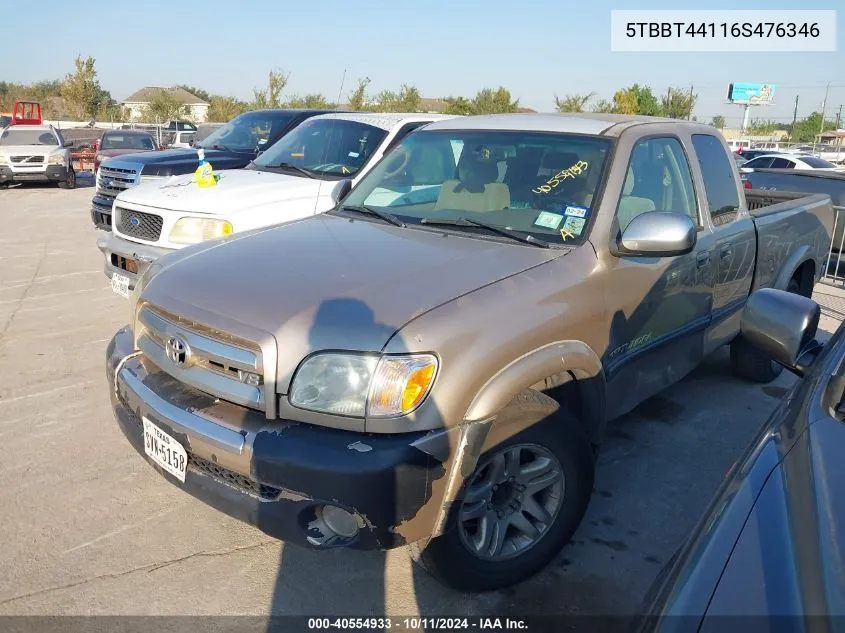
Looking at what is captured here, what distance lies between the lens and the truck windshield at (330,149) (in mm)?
A: 6527

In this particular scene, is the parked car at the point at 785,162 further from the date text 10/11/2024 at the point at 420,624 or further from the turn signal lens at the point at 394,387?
the turn signal lens at the point at 394,387

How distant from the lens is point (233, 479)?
96.5 inches

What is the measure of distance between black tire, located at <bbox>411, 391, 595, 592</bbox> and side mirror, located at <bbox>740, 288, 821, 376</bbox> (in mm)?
802

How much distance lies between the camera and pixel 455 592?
275 cm

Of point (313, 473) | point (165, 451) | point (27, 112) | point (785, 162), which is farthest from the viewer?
point (27, 112)

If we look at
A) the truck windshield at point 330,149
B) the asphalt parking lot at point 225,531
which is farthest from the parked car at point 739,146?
the asphalt parking lot at point 225,531

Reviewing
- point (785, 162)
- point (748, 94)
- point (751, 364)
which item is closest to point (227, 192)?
point (751, 364)

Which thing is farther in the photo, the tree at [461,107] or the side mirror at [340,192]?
the tree at [461,107]

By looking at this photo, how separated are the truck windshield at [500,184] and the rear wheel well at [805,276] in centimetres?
288

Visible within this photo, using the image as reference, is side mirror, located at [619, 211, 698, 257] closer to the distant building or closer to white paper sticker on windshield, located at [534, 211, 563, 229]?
white paper sticker on windshield, located at [534, 211, 563, 229]

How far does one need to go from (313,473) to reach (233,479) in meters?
0.44

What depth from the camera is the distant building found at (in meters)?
43.6

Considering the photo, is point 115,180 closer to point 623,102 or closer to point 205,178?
point 205,178

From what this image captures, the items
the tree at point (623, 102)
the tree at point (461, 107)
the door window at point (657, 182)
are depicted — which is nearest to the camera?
the door window at point (657, 182)
